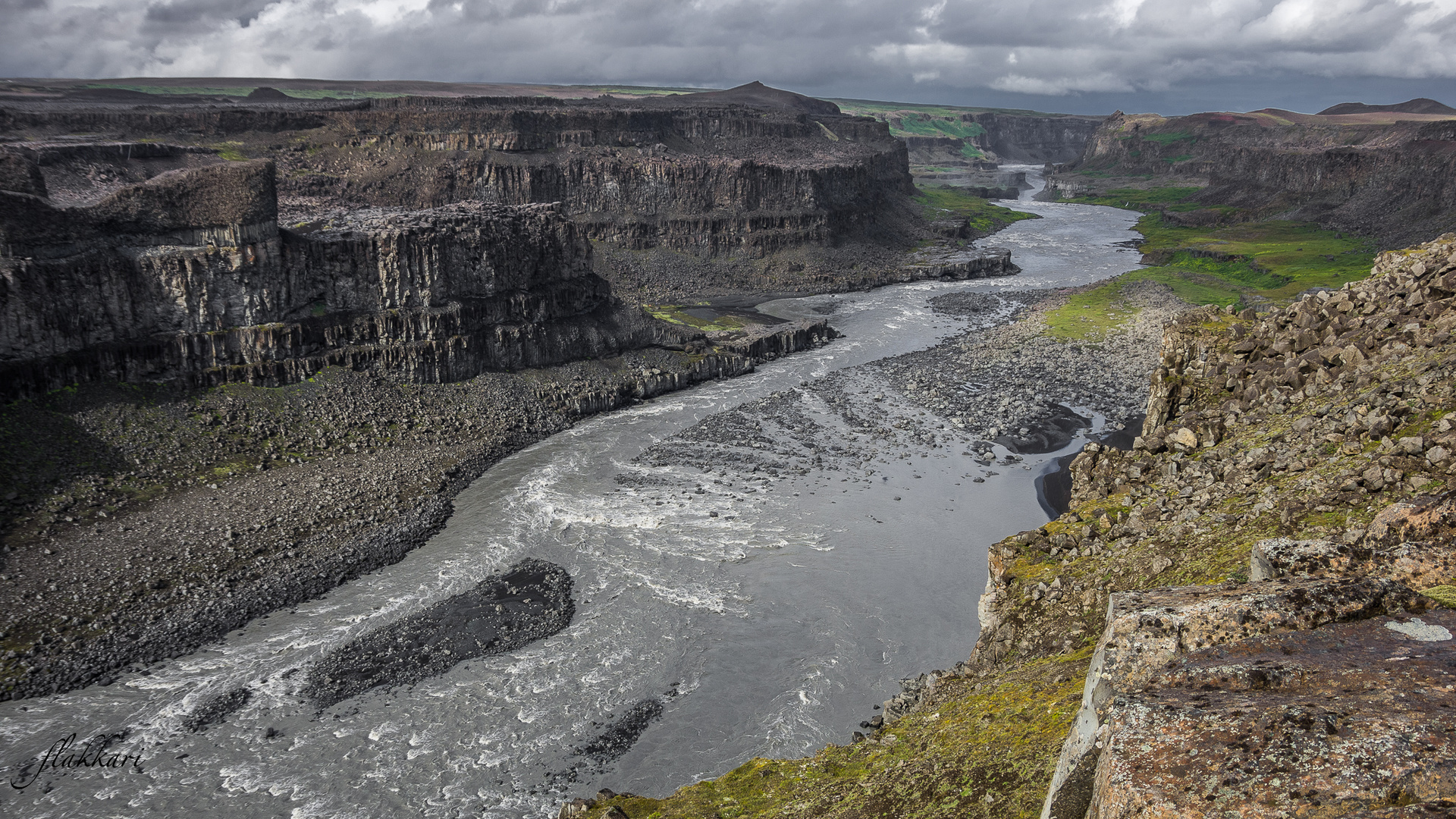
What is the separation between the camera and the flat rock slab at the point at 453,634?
3300 centimetres

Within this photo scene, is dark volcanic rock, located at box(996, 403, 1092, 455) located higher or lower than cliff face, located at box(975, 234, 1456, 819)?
lower

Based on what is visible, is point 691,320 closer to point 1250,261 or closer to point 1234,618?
point 1250,261

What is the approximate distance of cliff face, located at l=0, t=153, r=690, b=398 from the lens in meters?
47.8

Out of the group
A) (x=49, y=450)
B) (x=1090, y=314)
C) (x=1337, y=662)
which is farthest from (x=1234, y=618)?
(x=1090, y=314)

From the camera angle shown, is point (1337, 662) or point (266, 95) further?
point (266, 95)

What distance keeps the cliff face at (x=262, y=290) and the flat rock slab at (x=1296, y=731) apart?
56.9 meters

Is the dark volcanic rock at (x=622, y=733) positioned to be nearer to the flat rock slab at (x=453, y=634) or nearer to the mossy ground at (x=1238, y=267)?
the flat rock slab at (x=453, y=634)

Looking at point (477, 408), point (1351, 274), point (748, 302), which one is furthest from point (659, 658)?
point (1351, 274)

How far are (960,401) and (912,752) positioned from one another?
4977 cm

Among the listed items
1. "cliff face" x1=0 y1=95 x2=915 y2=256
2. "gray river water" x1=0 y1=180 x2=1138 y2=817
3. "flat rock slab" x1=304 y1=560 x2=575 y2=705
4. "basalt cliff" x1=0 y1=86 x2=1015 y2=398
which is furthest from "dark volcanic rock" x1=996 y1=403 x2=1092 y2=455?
"cliff face" x1=0 y1=95 x2=915 y2=256

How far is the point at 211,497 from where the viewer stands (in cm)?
4522

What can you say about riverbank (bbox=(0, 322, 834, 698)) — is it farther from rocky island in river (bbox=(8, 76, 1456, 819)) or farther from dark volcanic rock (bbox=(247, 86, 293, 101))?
dark volcanic rock (bbox=(247, 86, 293, 101))

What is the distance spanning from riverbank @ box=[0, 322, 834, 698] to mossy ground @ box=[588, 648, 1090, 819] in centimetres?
2496

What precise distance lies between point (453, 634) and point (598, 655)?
6639 millimetres
